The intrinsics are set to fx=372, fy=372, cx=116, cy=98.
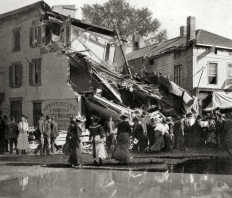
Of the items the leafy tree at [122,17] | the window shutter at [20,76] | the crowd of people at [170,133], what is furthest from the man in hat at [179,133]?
the leafy tree at [122,17]

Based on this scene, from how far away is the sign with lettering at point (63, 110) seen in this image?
21.8 meters

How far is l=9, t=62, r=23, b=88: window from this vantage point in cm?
2562

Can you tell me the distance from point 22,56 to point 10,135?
34.3 feet

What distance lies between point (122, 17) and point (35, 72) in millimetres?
24077

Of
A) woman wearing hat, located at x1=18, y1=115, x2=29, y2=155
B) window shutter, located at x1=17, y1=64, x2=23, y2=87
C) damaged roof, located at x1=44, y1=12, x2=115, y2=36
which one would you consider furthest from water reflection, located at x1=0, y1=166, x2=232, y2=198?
window shutter, located at x1=17, y1=64, x2=23, y2=87

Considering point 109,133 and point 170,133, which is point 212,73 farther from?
point 109,133

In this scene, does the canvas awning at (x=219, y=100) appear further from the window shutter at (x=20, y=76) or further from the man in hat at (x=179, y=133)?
the window shutter at (x=20, y=76)

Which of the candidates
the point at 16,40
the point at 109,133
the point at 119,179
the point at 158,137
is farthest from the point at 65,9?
the point at 119,179

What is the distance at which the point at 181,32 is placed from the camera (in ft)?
104

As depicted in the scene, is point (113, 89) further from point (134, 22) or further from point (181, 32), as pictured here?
point (134, 22)

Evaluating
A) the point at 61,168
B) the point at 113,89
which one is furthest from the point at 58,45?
the point at 61,168

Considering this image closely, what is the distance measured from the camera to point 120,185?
28.0 ft

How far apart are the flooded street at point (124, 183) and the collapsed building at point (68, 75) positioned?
32.2ft

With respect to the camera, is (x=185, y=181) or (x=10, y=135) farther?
(x=10, y=135)
